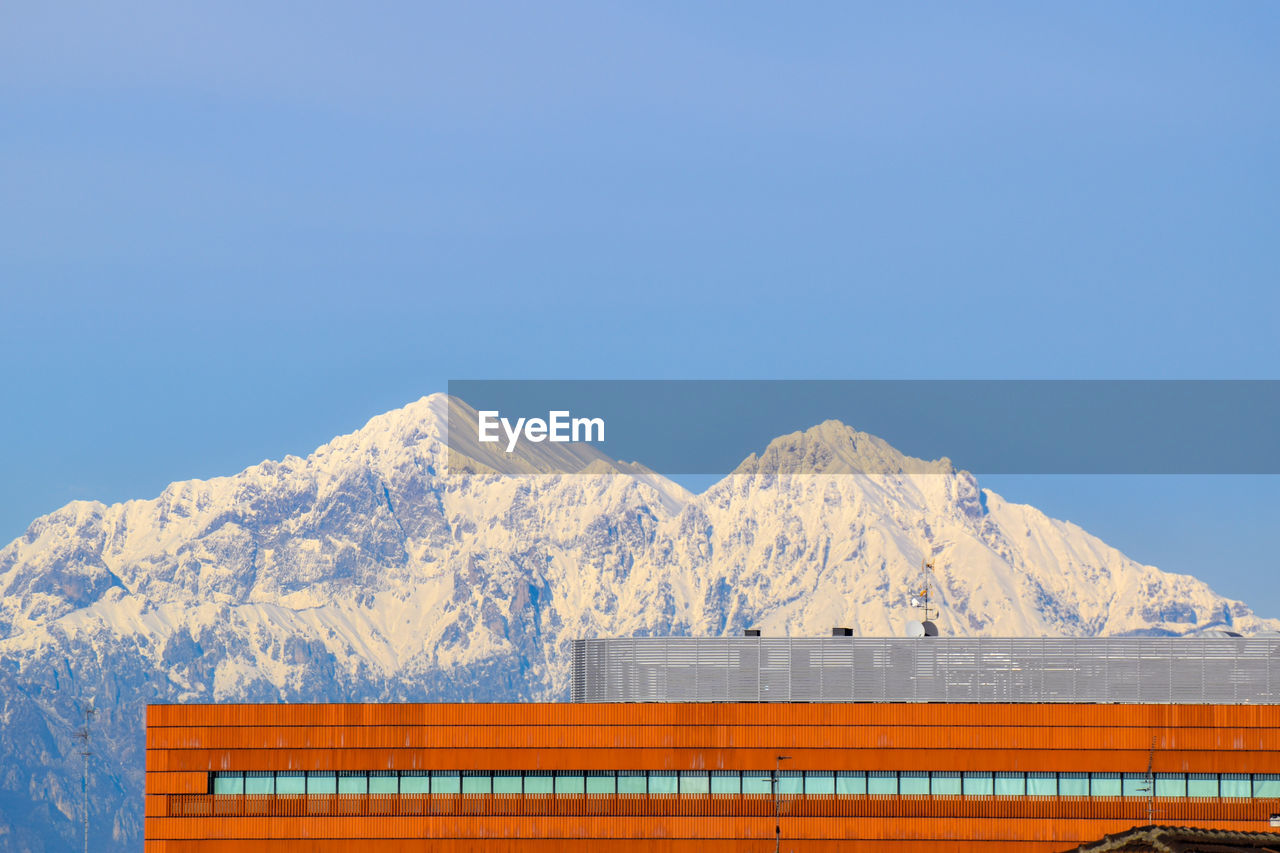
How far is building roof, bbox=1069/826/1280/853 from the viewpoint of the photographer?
68.8 metres

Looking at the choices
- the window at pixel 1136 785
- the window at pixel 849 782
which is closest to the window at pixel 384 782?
the window at pixel 849 782

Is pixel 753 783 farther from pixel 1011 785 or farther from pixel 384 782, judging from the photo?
pixel 384 782

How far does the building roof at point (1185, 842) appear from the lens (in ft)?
226

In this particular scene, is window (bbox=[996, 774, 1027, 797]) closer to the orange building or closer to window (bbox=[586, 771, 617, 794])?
the orange building

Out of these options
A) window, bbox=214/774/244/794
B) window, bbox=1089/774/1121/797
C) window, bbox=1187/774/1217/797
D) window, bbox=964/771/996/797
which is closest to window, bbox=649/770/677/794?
window, bbox=964/771/996/797

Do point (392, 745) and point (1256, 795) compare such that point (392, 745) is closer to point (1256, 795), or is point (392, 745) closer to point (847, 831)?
point (847, 831)

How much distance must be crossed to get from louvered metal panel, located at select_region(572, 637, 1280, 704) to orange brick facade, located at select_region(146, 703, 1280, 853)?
12.1 ft

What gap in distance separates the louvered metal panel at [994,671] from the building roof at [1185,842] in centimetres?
3018

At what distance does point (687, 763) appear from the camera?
10331 centimetres

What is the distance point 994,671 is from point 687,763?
17.8 metres

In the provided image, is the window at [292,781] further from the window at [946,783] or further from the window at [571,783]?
the window at [946,783]

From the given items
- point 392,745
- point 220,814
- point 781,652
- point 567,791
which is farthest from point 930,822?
point 220,814

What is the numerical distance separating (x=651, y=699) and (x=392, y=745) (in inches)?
573

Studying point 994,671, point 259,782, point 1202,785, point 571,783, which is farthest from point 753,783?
point 259,782
